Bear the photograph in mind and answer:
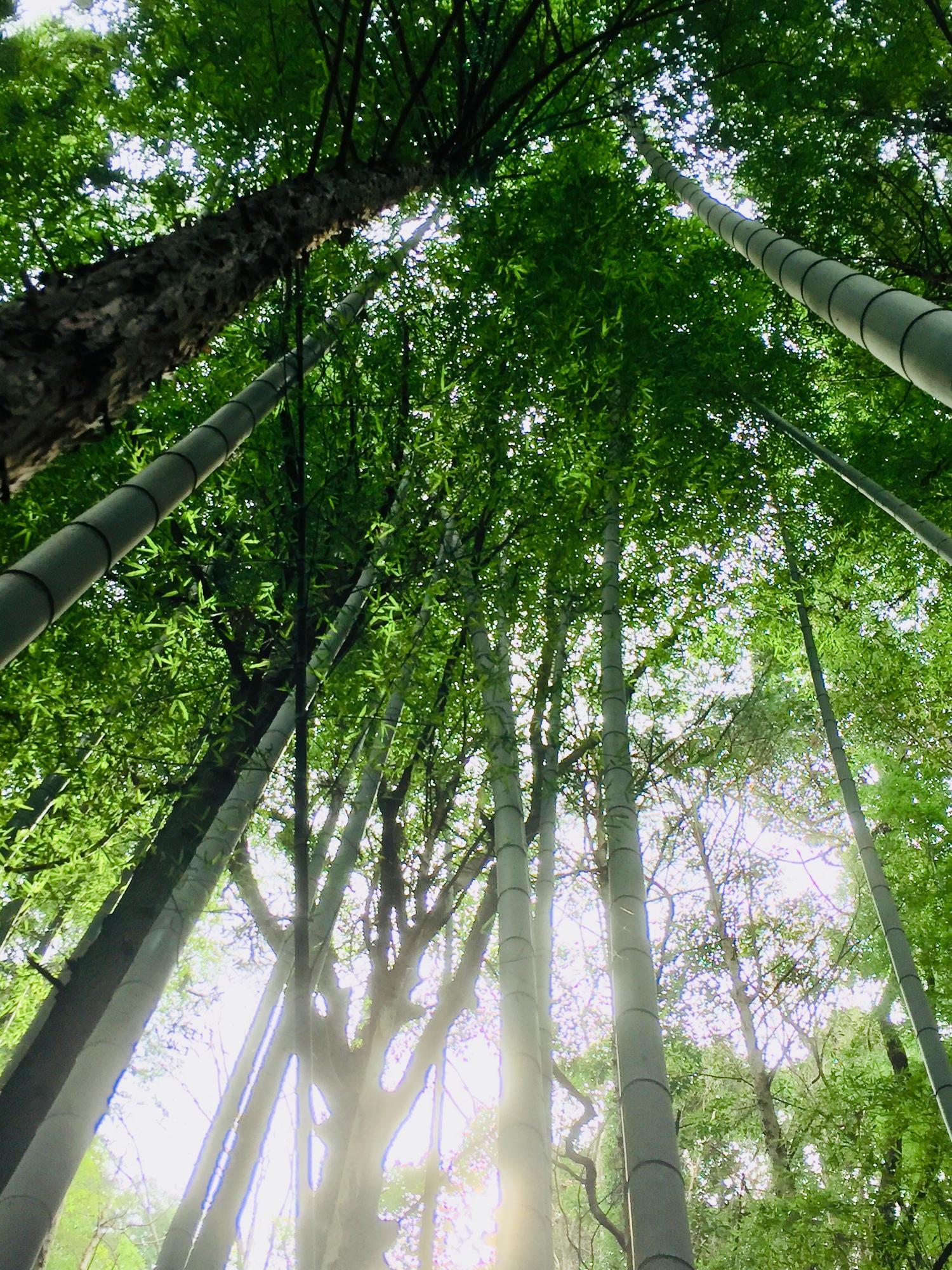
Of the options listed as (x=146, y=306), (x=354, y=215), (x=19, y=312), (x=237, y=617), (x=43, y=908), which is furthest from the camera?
(x=43, y=908)

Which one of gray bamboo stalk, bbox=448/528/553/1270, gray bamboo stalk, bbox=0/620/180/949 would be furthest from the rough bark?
gray bamboo stalk, bbox=448/528/553/1270

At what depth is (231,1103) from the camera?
2.97 metres

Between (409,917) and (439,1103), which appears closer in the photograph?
(409,917)

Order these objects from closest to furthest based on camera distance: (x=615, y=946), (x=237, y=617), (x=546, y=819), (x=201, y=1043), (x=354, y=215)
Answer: (x=615, y=946)
(x=354, y=215)
(x=546, y=819)
(x=237, y=617)
(x=201, y=1043)

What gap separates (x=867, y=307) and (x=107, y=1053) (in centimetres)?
257

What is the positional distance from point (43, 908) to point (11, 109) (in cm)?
490

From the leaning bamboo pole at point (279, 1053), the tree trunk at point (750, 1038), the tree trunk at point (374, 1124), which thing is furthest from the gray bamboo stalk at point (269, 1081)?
the tree trunk at point (750, 1038)

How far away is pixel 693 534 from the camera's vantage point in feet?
Answer: 12.2

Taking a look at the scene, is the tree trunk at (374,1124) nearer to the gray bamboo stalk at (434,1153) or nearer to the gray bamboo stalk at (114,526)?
the gray bamboo stalk at (434,1153)

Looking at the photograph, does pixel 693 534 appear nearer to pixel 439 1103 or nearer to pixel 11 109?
pixel 11 109

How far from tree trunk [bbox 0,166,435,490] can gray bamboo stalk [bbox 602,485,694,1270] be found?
1635 mm

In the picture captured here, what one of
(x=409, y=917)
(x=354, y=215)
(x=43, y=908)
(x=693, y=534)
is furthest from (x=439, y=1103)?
(x=354, y=215)

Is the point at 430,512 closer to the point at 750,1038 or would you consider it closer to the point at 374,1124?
the point at 374,1124

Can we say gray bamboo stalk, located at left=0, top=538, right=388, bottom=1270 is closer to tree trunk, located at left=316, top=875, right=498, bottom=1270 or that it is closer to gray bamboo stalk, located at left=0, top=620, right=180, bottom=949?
gray bamboo stalk, located at left=0, top=620, right=180, bottom=949
